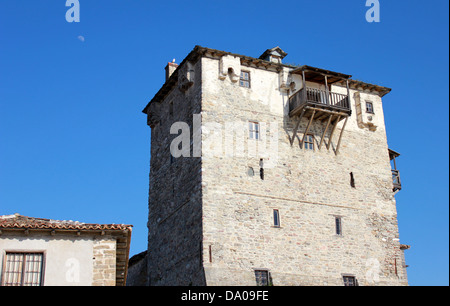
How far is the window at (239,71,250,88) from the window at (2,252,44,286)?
17074 millimetres

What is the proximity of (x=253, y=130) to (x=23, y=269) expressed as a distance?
1630 centimetres

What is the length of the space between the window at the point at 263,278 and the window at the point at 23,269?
1253 cm

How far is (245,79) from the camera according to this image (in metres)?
36.2

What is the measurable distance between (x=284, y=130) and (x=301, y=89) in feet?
8.45

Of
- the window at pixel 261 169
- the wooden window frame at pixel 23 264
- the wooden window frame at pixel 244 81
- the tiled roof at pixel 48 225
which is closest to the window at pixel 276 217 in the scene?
the window at pixel 261 169

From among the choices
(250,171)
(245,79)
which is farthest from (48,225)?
(245,79)

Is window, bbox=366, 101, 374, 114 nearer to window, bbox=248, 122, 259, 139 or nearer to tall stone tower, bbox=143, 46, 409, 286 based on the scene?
tall stone tower, bbox=143, 46, 409, 286

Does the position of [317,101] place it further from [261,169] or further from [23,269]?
[23,269]

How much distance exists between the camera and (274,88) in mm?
36781

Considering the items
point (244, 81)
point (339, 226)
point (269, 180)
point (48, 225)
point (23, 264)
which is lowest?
point (23, 264)

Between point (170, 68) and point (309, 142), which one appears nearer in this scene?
point (309, 142)

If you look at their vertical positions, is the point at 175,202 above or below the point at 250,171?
below
